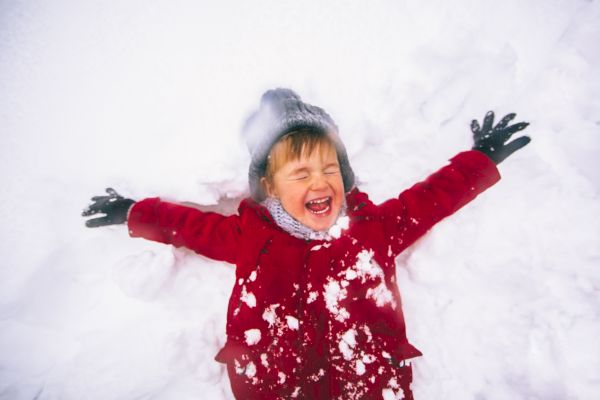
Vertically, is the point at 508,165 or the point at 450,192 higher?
the point at 508,165

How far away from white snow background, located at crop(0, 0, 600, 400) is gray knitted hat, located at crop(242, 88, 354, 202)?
13cm

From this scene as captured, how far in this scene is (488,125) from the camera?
4.94ft

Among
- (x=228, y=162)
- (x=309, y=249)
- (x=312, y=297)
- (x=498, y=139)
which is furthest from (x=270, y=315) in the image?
(x=498, y=139)

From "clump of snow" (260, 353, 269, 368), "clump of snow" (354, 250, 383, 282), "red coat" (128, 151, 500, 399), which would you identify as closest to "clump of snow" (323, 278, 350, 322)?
"red coat" (128, 151, 500, 399)

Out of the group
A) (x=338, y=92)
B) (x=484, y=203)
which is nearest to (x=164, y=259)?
(x=338, y=92)

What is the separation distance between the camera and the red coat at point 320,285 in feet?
4.16

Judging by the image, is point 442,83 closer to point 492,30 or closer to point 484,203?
point 492,30

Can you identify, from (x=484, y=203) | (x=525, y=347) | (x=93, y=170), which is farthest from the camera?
(x=484, y=203)

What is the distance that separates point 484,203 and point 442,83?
27.2 inches

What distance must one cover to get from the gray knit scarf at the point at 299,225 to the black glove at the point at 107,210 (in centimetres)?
73

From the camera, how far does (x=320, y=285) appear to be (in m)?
1.33

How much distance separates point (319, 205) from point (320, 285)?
14.7 inches

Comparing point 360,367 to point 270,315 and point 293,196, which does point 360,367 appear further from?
point 293,196

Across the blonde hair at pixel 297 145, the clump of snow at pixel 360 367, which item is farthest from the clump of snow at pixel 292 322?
the blonde hair at pixel 297 145
